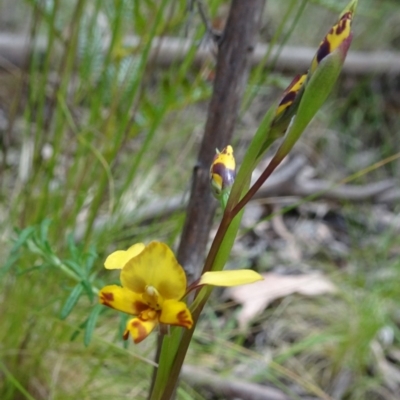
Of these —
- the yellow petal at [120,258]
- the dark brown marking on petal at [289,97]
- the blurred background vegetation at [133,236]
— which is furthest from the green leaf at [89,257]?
the dark brown marking on petal at [289,97]

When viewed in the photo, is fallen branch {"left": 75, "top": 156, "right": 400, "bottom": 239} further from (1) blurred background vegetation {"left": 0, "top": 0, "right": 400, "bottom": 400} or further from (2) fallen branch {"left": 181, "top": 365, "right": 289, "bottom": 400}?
(2) fallen branch {"left": 181, "top": 365, "right": 289, "bottom": 400}

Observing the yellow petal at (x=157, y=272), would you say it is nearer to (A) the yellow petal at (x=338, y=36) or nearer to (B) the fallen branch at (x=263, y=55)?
(A) the yellow petal at (x=338, y=36)

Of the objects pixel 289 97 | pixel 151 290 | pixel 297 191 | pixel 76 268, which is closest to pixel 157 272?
pixel 151 290

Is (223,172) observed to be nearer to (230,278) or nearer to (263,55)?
(230,278)

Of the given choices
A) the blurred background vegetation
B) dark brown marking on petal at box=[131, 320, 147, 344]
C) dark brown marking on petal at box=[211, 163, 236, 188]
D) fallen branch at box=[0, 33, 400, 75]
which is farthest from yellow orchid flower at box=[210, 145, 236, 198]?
fallen branch at box=[0, 33, 400, 75]

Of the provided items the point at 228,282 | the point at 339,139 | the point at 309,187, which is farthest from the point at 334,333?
the point at 339,139

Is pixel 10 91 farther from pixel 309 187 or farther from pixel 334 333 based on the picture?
pixel 334 333
